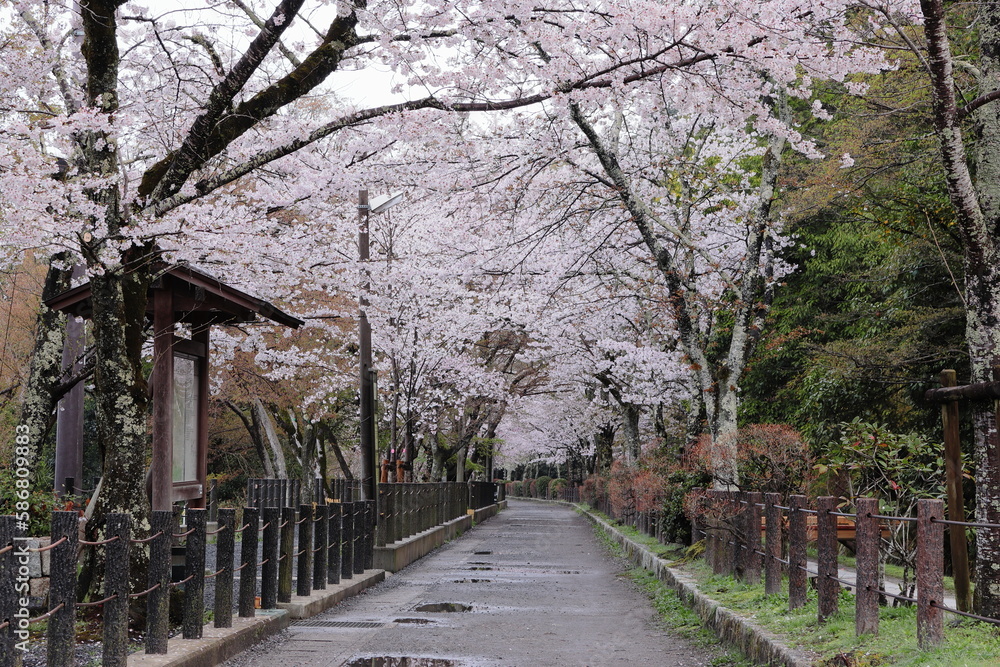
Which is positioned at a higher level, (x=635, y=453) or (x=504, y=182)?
(x=504, y=182)

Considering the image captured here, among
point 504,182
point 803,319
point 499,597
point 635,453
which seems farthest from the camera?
point 635,453

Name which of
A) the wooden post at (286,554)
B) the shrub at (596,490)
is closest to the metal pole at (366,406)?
the wooden post at (286,554)

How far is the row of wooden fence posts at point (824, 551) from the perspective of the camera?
605 centimetres

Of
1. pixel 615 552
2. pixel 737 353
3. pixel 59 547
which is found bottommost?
pixel 615 552

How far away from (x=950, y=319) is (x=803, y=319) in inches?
372

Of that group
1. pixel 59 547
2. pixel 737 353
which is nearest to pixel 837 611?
pixel 59 547

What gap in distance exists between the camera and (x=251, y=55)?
7992mm

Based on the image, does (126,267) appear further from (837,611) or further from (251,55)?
(837,611)

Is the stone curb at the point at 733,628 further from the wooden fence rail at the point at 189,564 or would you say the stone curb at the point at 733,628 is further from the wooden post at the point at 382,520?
the wooden post at the point at 382,520

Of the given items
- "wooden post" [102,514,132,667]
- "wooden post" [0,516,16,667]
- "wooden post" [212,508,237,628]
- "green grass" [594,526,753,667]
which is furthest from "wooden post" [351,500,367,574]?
"wooden post" [0,516,16,667]

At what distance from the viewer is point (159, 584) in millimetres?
7004

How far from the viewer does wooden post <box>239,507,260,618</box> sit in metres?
8.73

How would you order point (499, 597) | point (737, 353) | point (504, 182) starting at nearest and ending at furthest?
1. point (499, 597)
2. point (737, 353)
3. point (504, 182)

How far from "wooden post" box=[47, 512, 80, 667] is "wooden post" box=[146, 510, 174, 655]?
4.54ft
